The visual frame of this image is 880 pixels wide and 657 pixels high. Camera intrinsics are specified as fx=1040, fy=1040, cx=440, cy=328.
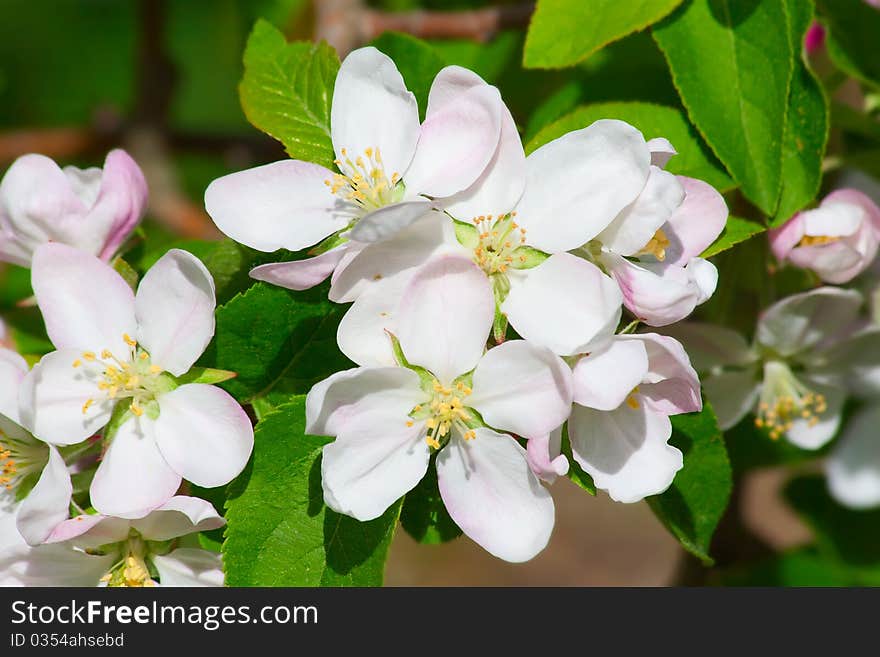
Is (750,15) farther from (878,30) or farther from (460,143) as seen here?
Answer: (460,143)

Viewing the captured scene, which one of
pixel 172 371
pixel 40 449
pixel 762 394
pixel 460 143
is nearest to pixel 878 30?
pixel 762 394

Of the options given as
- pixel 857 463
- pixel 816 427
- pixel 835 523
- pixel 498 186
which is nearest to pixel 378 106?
pixel 498 186

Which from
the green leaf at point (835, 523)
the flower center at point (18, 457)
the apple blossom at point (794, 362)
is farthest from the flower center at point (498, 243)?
the green leaf at point (835, 523)

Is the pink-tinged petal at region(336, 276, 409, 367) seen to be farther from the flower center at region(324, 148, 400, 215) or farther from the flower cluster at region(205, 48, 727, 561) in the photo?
the flower center at region(324, 148, 400, 215)

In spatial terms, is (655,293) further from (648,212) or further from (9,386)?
(9,386)

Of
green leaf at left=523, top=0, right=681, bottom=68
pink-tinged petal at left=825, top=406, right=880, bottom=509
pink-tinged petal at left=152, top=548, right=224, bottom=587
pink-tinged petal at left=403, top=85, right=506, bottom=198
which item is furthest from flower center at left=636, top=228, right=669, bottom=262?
pink-tinged petal at left=825, top=406, right=880, bottom=509

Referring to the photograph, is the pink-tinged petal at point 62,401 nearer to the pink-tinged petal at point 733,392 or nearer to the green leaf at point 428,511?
the green leaf at point 428,511
